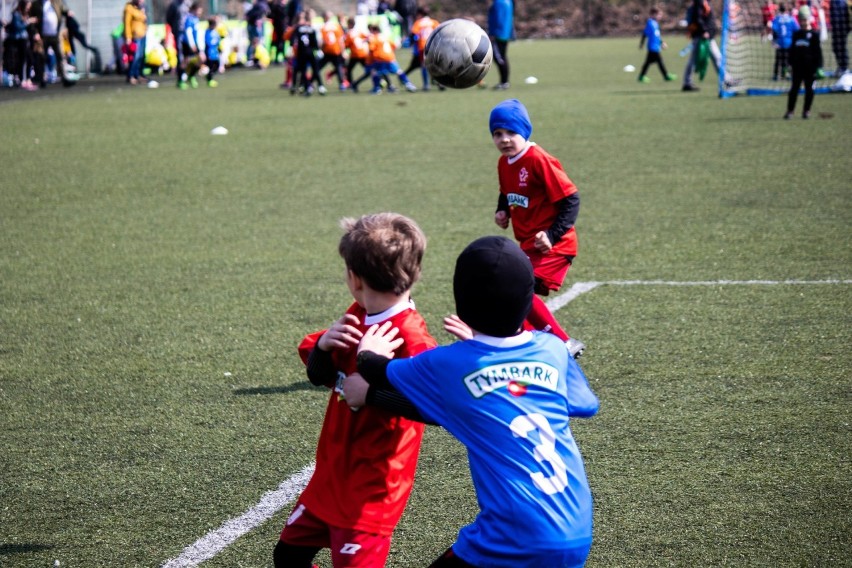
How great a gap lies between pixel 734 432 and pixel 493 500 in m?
3.04

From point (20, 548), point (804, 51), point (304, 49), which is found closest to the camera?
point (20, 548)

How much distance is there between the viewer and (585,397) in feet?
9.86

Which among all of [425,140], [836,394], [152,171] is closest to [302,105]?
[425,140]

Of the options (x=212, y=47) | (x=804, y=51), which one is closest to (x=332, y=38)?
(x=212, y=47)

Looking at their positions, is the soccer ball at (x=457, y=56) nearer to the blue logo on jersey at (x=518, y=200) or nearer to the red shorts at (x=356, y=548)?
the blue logo on jersey at (x=518, y=200)

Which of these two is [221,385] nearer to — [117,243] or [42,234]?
[117,243]

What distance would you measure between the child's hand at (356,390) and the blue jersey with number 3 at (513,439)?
0.40 ft

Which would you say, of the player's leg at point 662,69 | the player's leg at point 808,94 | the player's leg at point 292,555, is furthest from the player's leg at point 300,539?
the player's leg at point 662,69

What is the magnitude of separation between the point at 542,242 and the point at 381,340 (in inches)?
126

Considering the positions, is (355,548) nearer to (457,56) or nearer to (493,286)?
(493,286)

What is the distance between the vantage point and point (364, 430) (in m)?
3.25

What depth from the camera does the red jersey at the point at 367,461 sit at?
3193mm

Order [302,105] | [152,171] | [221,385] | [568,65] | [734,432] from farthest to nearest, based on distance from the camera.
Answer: [568,65] → [302,105] → [152,171] → [221,385] → [734,432]

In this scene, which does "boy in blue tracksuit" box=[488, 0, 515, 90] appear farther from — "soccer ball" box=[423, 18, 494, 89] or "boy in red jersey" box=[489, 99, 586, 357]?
"boy in red jersey" box=[489, 99, 586, 357]
